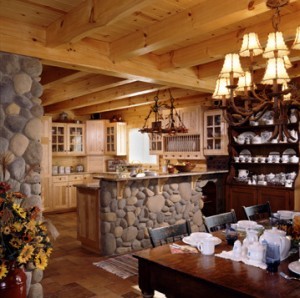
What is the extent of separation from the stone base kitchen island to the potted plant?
248cm

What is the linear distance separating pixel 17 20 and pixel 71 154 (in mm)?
5682

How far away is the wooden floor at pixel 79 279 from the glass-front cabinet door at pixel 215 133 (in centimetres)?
294

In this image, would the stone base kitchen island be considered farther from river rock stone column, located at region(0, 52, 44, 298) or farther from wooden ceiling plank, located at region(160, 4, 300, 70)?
wooden ceiling plank, located at region(160, 4, 300, 70)

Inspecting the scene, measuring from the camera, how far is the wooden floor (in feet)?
11.6

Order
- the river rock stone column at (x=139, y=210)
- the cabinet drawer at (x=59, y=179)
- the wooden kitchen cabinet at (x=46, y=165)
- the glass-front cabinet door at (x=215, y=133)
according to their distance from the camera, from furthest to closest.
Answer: the cabinet drawer at (x=59, y=179) < the wooden kitchen cabinet at (x=46, y=165) < the glass-front cabinet door at (x=215, y=133) < the river rock stone column at (x=139, y=210)

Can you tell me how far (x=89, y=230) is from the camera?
507 centimetres

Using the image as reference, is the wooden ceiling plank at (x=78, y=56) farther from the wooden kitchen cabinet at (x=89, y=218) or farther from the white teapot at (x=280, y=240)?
the white teapot at (x=280, y=240)

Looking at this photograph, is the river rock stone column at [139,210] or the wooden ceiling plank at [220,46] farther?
the river rock stone column at [139,210]

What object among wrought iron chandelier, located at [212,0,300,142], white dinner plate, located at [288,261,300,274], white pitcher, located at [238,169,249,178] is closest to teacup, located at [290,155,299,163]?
white pitcher, located at [238,169,249,178]

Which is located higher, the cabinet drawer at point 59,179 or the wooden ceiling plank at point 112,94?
the wooden ceiling plank at point 112,94

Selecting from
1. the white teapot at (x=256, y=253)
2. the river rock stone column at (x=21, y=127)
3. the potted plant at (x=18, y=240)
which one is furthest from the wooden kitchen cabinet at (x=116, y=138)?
the white teapot at (x=256, y=253)

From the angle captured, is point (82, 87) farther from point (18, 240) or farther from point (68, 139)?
point (18, 240)

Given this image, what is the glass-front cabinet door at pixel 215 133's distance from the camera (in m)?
6.25

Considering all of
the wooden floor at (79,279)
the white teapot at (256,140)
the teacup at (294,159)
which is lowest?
the wooden floor at (79,279)
